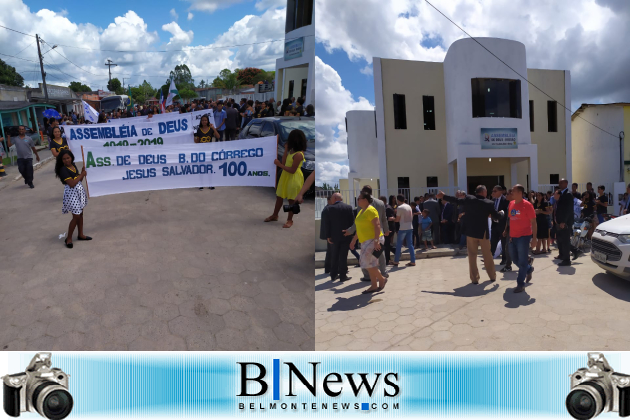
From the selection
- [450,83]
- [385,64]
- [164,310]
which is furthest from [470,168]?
[164,310]

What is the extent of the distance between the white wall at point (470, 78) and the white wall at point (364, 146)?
1.50 metres

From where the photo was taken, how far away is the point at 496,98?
371 centimetres

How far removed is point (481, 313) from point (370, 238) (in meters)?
1.07

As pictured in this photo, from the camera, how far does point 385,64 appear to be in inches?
135

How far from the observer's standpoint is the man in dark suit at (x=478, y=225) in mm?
3605

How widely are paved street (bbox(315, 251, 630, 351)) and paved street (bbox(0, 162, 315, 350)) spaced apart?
34 centimetres

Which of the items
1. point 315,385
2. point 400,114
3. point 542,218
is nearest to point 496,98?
point 400,114

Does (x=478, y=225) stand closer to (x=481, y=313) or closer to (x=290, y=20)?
(x=481, y=313)

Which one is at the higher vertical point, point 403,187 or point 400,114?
point 400,114

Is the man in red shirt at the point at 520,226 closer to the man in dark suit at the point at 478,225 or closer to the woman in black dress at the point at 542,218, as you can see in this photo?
the man in dark suit at the point at 478,225

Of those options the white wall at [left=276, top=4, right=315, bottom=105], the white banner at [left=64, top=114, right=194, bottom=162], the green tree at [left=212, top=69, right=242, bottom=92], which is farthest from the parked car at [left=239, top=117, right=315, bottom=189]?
the green tree at [left=212, top=69, right=242, bottom=92]

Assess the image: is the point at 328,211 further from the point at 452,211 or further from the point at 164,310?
the point at 164,310

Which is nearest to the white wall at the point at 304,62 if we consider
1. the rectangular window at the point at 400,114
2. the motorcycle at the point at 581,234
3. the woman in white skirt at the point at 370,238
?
the rectangular window at the point at 400,114

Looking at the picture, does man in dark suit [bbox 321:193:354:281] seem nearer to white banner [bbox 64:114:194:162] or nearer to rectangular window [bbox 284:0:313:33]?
white banner [bbox 64:114:194:162]
